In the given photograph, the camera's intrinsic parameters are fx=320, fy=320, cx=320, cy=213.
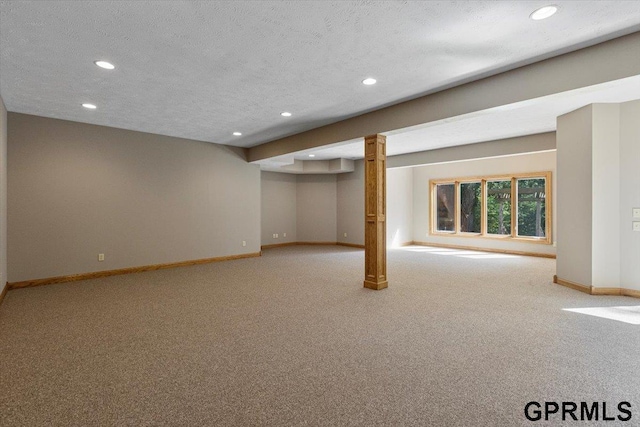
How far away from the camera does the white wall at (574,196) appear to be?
4.51m

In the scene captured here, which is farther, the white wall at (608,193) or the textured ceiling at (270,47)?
the white wall at (608,193)

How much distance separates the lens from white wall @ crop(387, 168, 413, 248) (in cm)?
969

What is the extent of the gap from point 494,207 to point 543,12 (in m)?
7.43

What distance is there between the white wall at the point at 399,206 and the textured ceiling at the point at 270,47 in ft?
Result: 17.9

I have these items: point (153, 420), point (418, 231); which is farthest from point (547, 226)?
point (153, 420)

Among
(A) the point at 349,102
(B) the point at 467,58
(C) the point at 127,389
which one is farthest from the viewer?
(A) the point at 349,102

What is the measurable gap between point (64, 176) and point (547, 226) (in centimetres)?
1003

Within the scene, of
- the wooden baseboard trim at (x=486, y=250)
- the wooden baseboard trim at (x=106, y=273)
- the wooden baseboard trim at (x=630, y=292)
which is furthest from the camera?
the wooden baseboard trim at (x=486, y=250)

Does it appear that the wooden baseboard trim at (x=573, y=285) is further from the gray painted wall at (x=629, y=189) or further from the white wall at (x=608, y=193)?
the gray painted wall at (x=629, y=189)

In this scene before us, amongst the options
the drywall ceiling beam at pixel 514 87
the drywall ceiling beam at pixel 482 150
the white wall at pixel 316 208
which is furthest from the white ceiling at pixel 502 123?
the white wall at pixel 316 208

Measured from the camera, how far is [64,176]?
17.3 feet

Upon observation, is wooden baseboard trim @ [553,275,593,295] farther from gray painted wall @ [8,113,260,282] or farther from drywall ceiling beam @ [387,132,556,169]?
gray painted wall @ [8,113,260,282]

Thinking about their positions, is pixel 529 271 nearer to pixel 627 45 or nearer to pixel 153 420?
pixel 627 45

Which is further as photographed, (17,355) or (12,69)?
(12,69)
